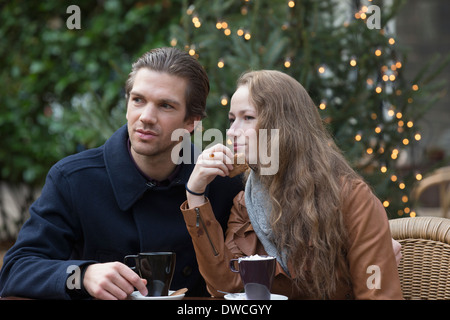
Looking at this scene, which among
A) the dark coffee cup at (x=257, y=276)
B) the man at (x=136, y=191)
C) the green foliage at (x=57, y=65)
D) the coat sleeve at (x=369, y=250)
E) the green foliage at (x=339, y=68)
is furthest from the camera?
the green foliage at (x=57, y=65)

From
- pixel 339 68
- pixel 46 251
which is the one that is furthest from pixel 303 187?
pixel 339 68

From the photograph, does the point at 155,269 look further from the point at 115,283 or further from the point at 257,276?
the point at 257,276

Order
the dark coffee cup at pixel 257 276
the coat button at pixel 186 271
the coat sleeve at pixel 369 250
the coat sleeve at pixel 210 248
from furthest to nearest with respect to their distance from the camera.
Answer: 1. the coat button at pixel 186 271
2. the coat sleeve at pixel 210 248
3. the coat sleeve at pixel 369 250
4. the dark coffee cup at pixel 257 276

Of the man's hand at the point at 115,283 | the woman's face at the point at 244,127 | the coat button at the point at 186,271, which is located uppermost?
the woman's face at the point at 244,127

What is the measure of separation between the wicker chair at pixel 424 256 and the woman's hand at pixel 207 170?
64 centimetres

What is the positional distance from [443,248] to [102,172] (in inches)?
44.8

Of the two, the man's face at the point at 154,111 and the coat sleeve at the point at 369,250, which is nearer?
the coat sleeve at the point at 369,250

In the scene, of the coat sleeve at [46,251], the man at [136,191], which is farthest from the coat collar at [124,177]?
the coat sleeve at [46,251]

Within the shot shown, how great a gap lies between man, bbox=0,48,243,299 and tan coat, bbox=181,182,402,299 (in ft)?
0.80

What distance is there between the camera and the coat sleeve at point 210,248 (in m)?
1.75

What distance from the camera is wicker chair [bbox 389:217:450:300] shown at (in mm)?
1920

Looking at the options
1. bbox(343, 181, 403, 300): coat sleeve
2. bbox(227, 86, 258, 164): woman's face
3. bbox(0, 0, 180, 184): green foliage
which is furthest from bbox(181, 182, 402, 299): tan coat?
bbox(0, 0, 180, 184): green foliage

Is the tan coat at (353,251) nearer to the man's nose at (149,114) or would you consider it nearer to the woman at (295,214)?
the woman at (295,214)
